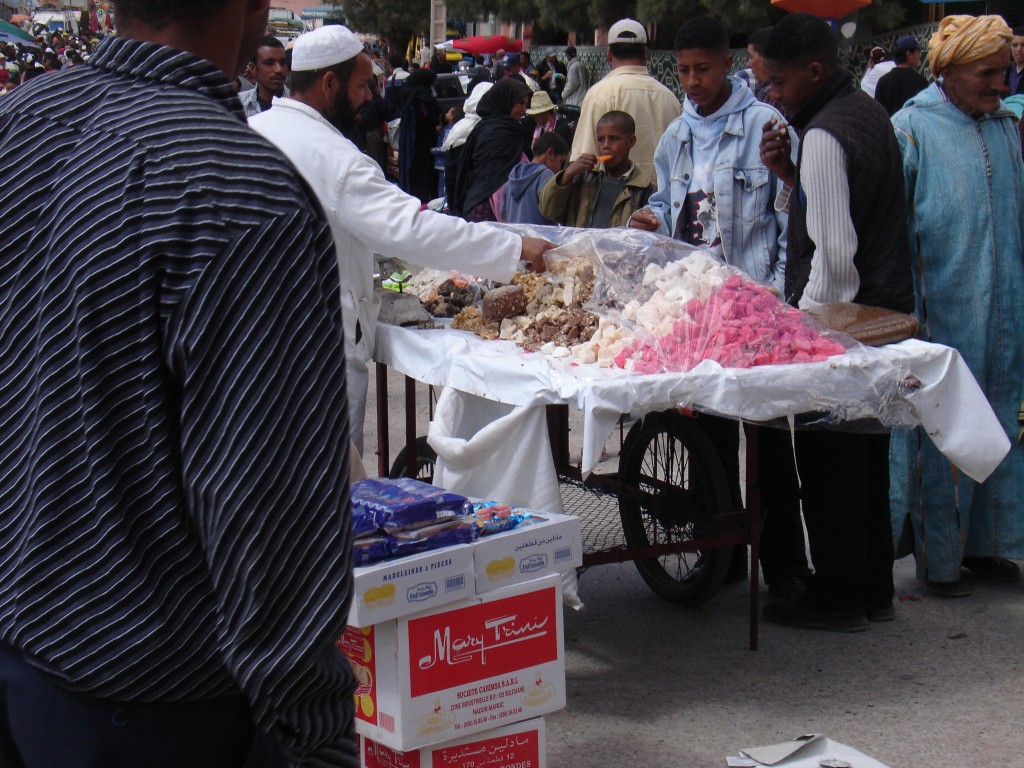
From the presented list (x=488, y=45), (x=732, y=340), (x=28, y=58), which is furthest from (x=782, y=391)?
(x=488, y=45)

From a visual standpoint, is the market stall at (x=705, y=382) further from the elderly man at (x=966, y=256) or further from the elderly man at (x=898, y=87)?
the elderly man at (x=898, y=87)

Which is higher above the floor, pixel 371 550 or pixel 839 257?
pixel 839 257

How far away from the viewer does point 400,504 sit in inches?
111

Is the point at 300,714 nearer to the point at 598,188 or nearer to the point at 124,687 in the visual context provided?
the point at 124,687

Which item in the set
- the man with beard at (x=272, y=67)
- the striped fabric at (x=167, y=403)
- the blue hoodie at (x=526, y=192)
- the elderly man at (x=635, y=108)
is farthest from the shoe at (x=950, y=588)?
the man with beard at (x=272, y=67)

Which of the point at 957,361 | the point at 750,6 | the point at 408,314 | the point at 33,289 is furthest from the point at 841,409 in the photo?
the point at 750,6

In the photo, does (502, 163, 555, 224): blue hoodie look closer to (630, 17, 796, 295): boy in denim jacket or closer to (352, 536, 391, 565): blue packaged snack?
(630, 17, 796, 295): boy in denim jacket

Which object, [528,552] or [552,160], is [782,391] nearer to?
[528,552]

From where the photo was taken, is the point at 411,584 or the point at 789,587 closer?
the point at 411,584

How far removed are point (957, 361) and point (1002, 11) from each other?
16575 mm

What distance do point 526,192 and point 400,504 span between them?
4.27 m

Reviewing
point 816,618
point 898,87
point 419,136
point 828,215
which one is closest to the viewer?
point 828,215

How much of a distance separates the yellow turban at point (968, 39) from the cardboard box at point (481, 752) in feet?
9.03

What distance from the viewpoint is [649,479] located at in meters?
4.60
